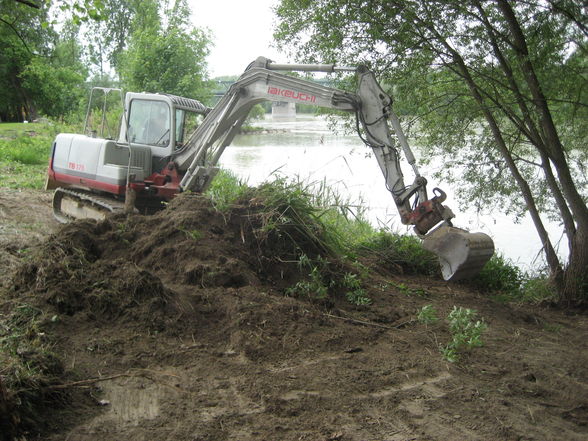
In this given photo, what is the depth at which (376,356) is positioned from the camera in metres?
5.11

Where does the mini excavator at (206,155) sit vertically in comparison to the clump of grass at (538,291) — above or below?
above

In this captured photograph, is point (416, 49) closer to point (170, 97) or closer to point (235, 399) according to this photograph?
point (170, 97)

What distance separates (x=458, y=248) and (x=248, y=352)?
10.0 feet

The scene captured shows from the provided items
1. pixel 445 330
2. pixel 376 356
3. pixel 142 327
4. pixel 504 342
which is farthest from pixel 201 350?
pixel 504 342

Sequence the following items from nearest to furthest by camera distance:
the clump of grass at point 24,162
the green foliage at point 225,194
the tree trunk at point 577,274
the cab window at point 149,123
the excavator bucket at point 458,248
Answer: the excavator bucket at point 458,248 < the green foliage at point 225,194 < the tree trunk at point 577,274 < the cab window at point 149,123 < the clump of grass at point 24,162

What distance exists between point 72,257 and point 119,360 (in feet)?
5.62

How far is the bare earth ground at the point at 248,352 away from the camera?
399 cm

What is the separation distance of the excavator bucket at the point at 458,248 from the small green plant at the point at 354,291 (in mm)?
988

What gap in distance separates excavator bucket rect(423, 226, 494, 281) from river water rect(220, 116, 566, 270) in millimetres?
1323

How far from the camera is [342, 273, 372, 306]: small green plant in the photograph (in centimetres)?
649

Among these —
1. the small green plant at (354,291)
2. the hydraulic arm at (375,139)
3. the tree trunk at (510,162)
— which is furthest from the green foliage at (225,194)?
the tree trunk at (510,162)

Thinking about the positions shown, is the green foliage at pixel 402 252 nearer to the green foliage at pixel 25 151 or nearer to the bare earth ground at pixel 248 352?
the bare earth ground at pixel 248 352

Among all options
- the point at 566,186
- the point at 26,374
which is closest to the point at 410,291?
the point at 566,186

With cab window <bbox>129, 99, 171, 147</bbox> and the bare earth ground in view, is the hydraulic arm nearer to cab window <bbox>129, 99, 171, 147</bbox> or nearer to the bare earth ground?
the bare earth ground
